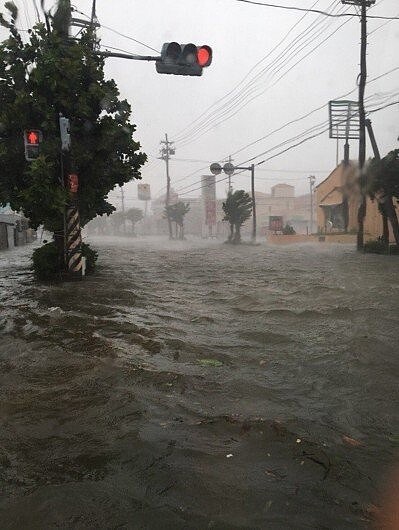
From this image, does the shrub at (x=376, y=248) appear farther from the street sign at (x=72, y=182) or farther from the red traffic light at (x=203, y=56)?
the red traffic light at (x=203, y=56)

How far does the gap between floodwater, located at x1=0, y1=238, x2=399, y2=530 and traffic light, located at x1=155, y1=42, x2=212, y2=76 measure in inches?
182

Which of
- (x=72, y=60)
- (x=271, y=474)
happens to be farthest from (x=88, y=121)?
(x=271, y=474)

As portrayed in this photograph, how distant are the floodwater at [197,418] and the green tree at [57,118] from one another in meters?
5.25

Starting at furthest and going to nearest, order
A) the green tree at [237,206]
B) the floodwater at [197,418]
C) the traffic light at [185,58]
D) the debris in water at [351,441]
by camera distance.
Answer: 1. the green tree at [237,206]
2. the traffic light at [185,58]
3. the debris in water at [351,441]
4. the floodwater at [197,418]

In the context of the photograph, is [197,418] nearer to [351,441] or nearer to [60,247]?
[351,441]

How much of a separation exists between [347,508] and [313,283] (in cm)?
955

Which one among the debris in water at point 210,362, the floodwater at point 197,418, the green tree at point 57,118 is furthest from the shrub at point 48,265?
the debris in water at point 210,362

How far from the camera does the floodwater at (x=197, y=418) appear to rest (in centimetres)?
245

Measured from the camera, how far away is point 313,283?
38.1 ft

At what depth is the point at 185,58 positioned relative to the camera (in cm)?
745

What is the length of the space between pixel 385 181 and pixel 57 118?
50.2ft

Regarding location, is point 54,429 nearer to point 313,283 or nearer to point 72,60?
point 313,283

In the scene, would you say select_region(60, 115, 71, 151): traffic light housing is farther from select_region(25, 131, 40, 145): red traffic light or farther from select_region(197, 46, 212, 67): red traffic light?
select_region(197, 46, 212, 67): red traffic light

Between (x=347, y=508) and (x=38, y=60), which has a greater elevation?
(x=38, y=60)
